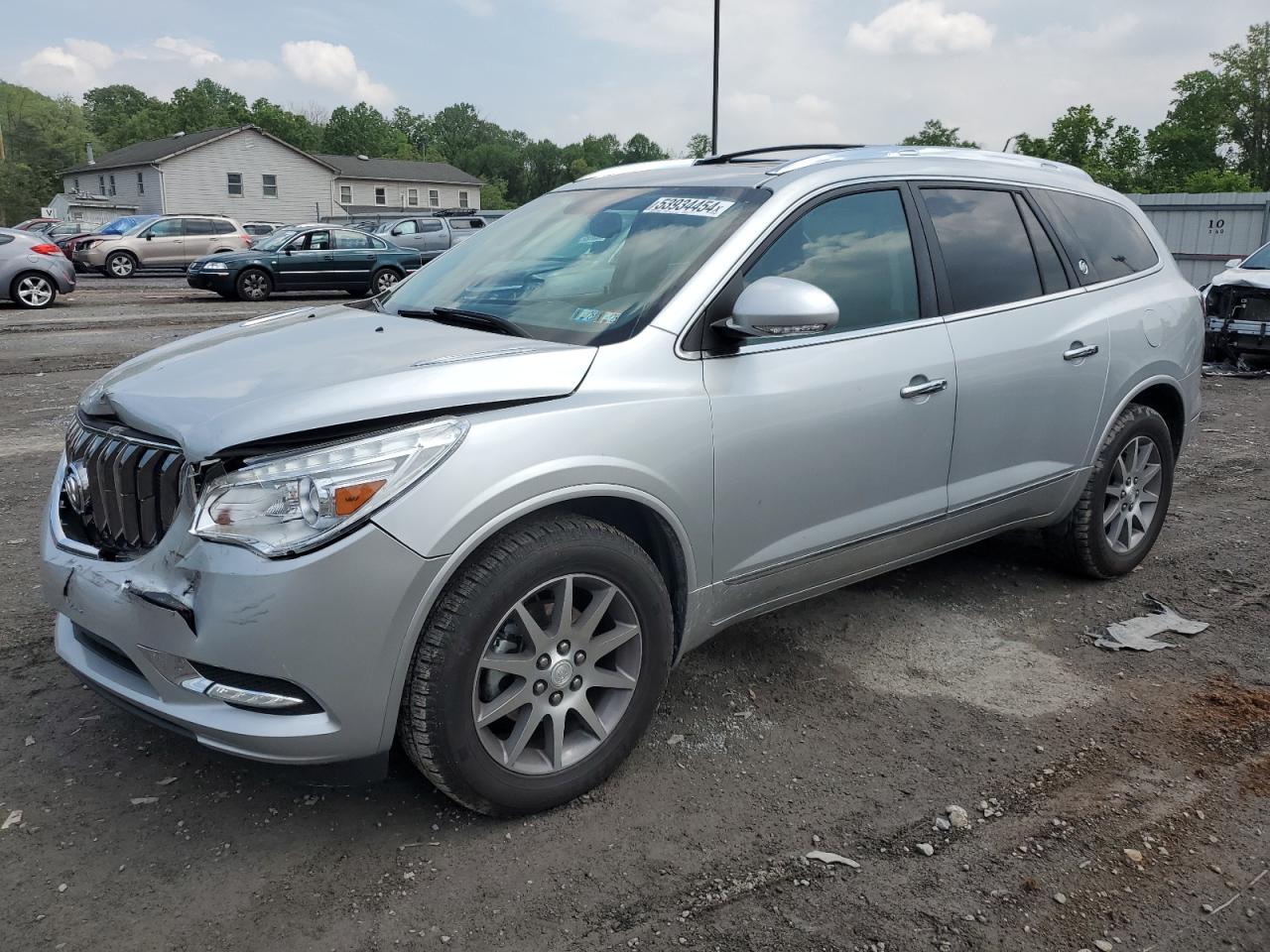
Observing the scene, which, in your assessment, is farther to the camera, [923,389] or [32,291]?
[32,291]

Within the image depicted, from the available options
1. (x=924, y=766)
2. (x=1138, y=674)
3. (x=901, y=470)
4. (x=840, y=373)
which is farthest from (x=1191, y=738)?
(x=840, y=373)

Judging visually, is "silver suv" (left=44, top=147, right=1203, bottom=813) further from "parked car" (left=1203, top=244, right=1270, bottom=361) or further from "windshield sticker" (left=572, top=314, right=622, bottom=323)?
"parked car" (left=1203, top=244, right=1270, bottom=361)

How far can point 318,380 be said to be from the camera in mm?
2848

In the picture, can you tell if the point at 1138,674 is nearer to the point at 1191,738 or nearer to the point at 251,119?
the point at 1191,738

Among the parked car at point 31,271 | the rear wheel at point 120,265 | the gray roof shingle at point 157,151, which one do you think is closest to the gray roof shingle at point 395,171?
the gray roof shingle at point 157,151

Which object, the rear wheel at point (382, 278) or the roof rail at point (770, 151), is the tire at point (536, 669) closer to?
the roof rail at point (770, 151)

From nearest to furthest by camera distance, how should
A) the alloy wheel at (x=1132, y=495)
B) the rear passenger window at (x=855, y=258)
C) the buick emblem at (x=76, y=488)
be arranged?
1. the buick emblem at (x=76, y=488)
2. the rear passenger window at (x=855, y=258)
3. the alloy wheel at (x=1132, y=495)

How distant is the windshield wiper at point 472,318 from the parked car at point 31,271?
16555 millimetres

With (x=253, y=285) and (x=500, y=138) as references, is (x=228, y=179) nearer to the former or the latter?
(x=253, y=285)

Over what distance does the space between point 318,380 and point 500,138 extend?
13675cm

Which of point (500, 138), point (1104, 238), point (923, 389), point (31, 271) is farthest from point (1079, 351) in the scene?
point (500, 138)

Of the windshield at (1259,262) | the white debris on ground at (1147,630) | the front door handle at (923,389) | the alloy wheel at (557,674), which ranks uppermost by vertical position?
the windshield at (1259,262)

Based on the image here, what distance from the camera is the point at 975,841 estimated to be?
2.95 metres

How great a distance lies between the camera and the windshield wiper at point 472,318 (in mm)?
3385
